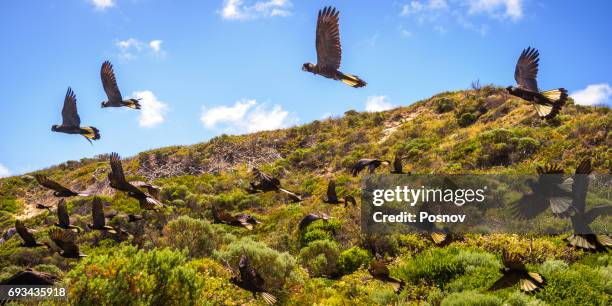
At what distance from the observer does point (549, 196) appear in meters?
5.00

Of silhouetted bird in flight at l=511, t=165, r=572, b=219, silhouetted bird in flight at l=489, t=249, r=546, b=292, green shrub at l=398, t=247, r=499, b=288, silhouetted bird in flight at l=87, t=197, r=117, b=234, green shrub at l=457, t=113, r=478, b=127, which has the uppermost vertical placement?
green shrub at l=457, t=113, r=478, b=127

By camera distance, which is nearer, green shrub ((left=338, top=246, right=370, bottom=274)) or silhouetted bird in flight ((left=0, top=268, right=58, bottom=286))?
silhouetted bird in flight ((left=0, top=268, right=58, bottom=286))

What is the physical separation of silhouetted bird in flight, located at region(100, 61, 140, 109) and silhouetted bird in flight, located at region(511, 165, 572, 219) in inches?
292

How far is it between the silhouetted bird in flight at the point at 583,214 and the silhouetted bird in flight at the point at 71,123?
8952mm

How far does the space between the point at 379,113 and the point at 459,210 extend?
2634 cm

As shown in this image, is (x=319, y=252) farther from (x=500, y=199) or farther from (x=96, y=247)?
(x=96, y=247)

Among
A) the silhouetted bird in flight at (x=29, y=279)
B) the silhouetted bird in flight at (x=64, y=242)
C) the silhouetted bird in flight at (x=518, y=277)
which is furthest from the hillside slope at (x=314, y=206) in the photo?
the silhouetted bird in flight at (x=518, y=277)

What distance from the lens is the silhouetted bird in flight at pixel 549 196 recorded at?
4.76 metres

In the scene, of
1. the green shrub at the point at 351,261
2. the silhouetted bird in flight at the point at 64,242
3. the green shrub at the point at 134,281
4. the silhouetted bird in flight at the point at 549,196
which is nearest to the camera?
the silhouetted bird in flight at the point at 549,196

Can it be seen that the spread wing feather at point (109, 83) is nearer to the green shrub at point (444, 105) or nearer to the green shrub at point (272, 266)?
the green shrub at point (272, 266)

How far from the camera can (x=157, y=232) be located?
19.5 metres

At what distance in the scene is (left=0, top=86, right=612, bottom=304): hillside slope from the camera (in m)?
9.88

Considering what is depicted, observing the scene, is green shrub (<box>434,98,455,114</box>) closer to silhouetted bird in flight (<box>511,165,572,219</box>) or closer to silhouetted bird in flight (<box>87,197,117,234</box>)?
silhouetted bird in flight (<box>87,197,117,234</box>)

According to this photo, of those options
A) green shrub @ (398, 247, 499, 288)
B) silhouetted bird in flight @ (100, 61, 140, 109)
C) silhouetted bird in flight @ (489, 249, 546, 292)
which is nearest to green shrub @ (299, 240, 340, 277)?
green shrub @ (398, 247, 499, 288)
